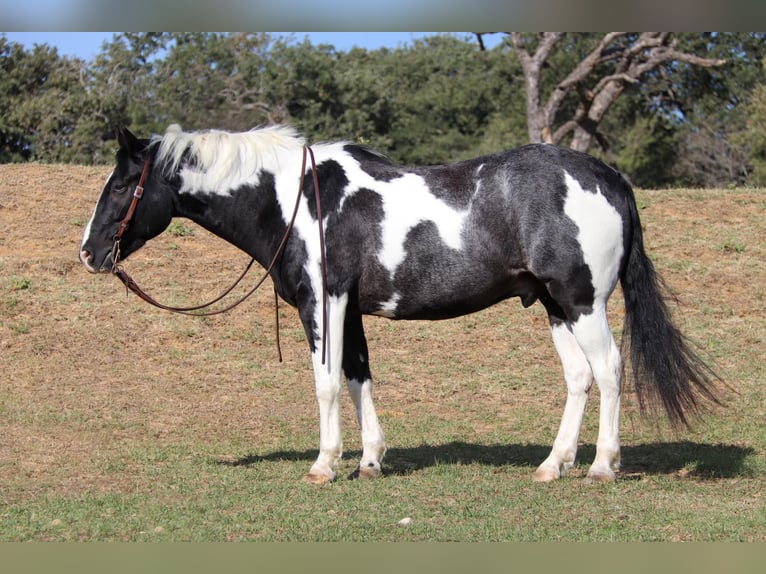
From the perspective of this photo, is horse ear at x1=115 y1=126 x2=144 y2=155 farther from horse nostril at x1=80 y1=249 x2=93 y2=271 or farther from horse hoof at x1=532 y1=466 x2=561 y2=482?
horse hoof at x1=532 y1=466 x2=561 y2=482

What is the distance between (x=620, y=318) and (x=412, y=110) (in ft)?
92.7

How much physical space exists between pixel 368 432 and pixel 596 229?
2233 millimetres

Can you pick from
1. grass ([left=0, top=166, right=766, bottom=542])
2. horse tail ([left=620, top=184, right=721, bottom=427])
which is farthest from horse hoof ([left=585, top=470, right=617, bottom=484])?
horse tail ([left=620, top=184, right=721, bottom=427])

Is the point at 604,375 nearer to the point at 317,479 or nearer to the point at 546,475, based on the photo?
the point at 546,475

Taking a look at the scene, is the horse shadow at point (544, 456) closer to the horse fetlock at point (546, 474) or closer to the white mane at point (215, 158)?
the horse fetlock at point (546, 474)

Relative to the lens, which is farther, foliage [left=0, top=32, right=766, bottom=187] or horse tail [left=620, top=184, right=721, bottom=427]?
foliage [left=0, top=32, right=766, bottom=187]

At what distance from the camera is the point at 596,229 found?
6914 millimetres

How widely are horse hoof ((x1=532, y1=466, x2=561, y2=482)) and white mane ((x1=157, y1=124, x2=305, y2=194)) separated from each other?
9.70 ft

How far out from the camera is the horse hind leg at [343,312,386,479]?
7410 mm

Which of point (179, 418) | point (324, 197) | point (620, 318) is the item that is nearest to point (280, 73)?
point (620, 318)

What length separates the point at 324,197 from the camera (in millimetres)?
7121

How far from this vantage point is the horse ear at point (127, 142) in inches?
281

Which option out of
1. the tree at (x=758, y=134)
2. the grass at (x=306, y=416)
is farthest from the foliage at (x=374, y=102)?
the grass at (x=306, y=416)

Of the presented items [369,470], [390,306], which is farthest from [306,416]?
[390,306]
